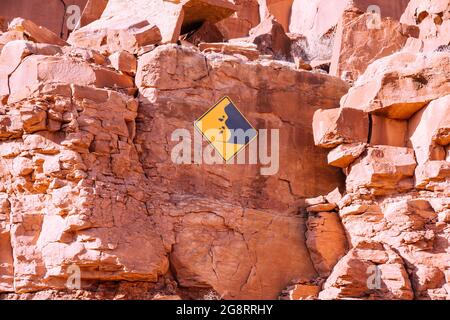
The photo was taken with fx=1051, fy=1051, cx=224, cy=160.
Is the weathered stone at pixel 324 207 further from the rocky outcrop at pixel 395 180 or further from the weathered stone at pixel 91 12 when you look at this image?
the weathered stone at pixel 91 12

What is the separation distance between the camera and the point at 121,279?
44.7 feet

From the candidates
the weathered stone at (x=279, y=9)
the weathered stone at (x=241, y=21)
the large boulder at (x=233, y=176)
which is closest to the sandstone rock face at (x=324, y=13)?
the weathered stone at (x=279, y=9)

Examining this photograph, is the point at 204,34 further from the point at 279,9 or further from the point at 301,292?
the point at 301,292

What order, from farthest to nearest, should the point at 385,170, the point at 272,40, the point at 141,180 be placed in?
the point at 272,40, the point at 385,170, the point at 141,180

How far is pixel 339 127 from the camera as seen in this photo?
15.1m

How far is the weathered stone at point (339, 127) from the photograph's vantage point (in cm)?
1509

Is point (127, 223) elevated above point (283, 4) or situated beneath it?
situated beneath

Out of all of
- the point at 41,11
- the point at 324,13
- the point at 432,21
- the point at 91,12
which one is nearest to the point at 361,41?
the point at 432,21

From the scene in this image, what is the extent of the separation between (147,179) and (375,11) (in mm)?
7405

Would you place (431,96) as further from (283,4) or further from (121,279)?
(283,4)

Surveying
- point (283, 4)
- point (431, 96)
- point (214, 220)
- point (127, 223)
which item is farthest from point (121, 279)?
point (283, 4)

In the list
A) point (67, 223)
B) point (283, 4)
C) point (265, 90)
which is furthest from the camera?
point (283, 4)

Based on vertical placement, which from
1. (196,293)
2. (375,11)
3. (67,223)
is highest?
(375,11)

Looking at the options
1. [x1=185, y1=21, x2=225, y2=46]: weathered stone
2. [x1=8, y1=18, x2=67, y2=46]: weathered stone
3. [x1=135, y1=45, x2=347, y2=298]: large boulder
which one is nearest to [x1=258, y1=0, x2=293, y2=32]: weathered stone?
[x1=185, y1=21, x2=225, y2=46]: weathered stone
